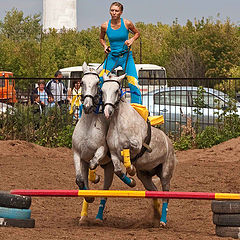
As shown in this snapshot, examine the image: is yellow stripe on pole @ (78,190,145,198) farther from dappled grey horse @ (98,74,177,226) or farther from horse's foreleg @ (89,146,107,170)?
dappled grey horse @ (98,74,177,226)

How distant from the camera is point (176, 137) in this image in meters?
16.4

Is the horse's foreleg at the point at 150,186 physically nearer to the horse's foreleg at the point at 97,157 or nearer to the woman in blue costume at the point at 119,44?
the woman in blue costume at the point at 119,44

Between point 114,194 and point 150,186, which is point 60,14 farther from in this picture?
point 114,194

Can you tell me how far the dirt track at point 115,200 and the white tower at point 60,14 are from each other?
58.5 meters

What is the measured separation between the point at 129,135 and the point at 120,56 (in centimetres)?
142

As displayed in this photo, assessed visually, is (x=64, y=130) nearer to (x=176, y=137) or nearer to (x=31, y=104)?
(x=31, y=104)

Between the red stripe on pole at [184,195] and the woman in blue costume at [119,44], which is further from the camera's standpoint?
the woman in blue costume at [119,44]

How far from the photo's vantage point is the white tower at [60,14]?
7275 centimetres

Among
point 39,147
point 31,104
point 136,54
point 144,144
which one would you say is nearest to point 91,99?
point 144,144

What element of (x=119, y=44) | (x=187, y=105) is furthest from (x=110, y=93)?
(x=187, y=105)

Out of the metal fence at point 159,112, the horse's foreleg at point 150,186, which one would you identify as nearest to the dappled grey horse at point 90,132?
the horse's foreleg at point 150,186

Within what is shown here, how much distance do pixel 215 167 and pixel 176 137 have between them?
292cm

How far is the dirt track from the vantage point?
23.3ft

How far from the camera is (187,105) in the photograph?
55.0ft
